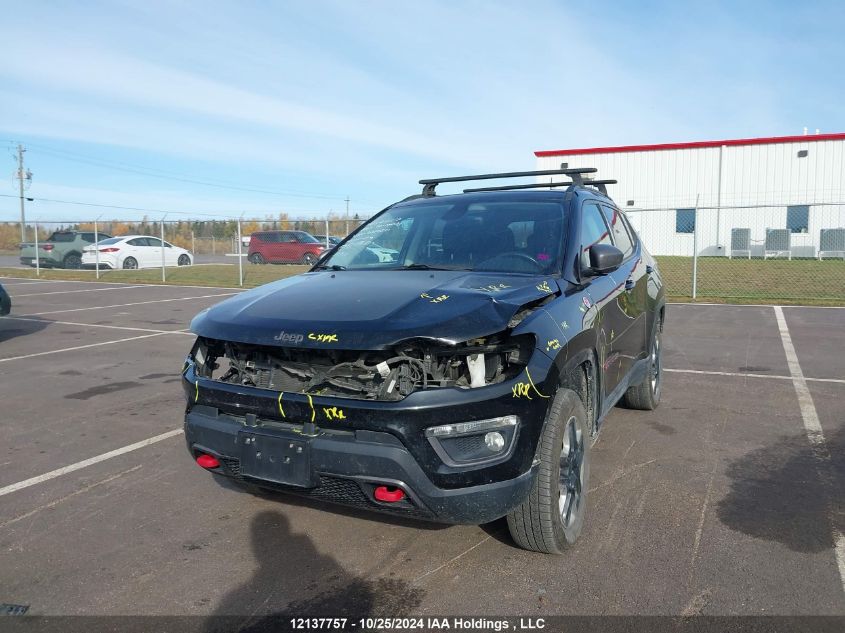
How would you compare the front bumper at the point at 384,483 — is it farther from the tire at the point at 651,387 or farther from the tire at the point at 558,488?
the tire at the point at 651,387

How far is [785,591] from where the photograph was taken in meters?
2.94

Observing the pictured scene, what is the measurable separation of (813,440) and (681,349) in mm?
4180

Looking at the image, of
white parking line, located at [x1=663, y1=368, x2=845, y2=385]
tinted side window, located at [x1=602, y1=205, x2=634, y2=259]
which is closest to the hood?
tinted side window, located at [x1=602, y1=205, x2=634, y2=259]

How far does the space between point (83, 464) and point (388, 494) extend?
9.09 ft

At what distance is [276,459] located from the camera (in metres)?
2.99

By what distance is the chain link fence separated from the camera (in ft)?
57.1

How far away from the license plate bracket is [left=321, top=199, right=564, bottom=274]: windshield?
58.2 inches

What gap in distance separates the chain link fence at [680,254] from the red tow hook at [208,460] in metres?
13.6

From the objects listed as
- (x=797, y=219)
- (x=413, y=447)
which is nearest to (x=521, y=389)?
(x=413, y=447)

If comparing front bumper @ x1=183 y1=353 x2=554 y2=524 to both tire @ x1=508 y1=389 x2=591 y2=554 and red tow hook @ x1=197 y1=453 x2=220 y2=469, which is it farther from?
red tow hook @ x1=197 y1=453 x2=220 y2=469

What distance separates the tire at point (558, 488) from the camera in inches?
121

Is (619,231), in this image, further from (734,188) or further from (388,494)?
(734,188)

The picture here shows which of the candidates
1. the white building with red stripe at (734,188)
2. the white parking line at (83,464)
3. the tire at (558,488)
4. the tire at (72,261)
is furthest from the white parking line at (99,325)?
the white building with red stripe at (734,188)

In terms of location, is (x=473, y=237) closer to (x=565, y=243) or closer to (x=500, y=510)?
(x=565, y=243)
